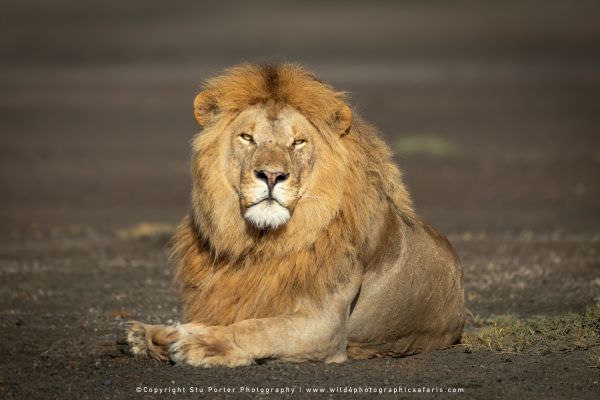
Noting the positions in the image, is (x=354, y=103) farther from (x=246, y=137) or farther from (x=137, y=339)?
(x=137, y=339)

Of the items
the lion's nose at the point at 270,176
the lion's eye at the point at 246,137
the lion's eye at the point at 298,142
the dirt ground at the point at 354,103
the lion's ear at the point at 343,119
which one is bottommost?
the dirt ground at the point at 354,103

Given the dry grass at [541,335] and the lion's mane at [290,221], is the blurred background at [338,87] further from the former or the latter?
the dry grass at [541,335]

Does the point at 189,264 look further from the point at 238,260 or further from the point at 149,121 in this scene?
the point at 149,121

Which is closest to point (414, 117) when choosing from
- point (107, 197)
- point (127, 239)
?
point (107, 197)

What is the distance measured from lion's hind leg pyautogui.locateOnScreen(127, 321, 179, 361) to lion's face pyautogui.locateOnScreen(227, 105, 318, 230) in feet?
2.65

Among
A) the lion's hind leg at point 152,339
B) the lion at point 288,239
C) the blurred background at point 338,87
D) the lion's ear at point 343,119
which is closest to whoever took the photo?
the lion at point 288,239

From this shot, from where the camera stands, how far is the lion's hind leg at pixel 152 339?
23.9 feet

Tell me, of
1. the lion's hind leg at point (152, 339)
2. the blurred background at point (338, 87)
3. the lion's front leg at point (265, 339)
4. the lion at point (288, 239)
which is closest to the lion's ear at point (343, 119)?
the lion at point (288, 239)

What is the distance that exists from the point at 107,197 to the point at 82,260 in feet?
22.2

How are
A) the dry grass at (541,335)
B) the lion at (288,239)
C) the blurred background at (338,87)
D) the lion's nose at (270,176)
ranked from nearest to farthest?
the lion's nose at (270,176) → the lion at (288,239) → the dry grass at (541,335) → the blurred background at (338,87)

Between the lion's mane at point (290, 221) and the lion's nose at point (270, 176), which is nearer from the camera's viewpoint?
the lion's nose at point (270, 176)

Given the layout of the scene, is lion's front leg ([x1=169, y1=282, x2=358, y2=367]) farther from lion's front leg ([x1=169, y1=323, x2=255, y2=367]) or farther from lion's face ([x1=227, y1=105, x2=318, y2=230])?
lion's face ([x1=227, y1=105, x2=318, y2=230])

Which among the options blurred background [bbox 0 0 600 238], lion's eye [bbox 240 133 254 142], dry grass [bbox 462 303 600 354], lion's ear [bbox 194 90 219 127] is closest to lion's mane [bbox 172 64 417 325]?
lion's ear [bbox 194 90 219 127]

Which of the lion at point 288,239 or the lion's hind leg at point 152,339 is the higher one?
the lion at point 288,239
